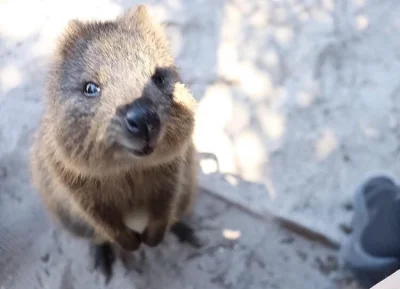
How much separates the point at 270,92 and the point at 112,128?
1282 mm

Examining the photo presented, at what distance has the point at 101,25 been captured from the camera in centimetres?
173

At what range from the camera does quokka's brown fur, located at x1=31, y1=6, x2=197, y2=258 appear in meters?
1.57

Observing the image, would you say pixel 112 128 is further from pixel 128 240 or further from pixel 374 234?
pixel 374 234

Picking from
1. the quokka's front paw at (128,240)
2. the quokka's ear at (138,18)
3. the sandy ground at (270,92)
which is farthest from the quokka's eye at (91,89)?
the sandy ground at (270,92)

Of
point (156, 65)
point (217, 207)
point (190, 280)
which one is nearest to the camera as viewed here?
point (156, 65)

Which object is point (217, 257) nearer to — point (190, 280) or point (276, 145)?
point (190, 280)

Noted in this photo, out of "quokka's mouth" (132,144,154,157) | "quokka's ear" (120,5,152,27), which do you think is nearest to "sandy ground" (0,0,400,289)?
"quokka's ear" (120,5,152,27)

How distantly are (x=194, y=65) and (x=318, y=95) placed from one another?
1.84 feet

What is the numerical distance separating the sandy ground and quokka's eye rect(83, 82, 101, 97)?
3.21 feet

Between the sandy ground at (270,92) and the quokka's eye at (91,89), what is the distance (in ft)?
3.21

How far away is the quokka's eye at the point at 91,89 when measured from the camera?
159 centimetres

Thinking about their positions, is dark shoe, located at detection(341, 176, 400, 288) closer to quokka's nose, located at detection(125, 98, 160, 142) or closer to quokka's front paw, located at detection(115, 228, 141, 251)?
quokka's front paw, located at detection(115, 228, 141, 251)

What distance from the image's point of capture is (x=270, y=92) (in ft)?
8.71

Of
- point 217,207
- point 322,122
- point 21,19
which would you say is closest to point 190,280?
point 217,207
